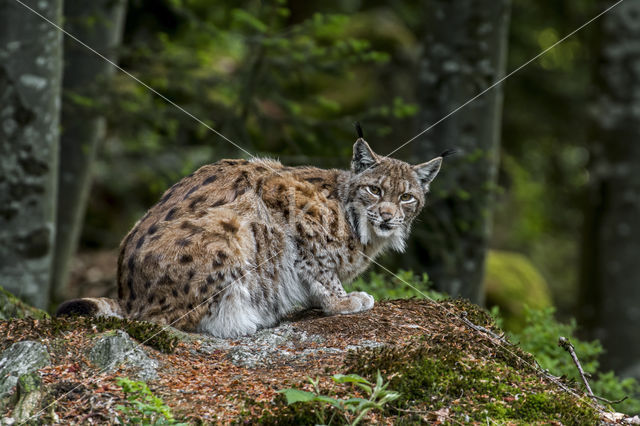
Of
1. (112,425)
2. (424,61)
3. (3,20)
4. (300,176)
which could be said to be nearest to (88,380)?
(112,425)

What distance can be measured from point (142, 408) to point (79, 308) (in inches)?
57.1

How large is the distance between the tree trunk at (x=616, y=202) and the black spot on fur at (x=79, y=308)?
6.49 meters

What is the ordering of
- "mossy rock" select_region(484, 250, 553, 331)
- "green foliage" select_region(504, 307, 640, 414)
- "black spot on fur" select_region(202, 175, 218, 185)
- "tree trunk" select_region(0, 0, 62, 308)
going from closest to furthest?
"black spot on fur" select_region(202, 175, 218, 185) < "green foliage" select_region(504, 307, 640, 414) < "tree trunk" select_region(0, 0, 62, 308) < "mossy rock" select_region(484, 250, 553, 331)

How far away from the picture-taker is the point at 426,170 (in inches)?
203

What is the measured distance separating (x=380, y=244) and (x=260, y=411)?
2.16 metres

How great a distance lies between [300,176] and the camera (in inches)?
206

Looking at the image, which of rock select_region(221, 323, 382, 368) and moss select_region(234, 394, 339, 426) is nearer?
moss select_region(234, 394, 339, 426)

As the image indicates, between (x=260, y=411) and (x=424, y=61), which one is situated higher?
(x=424, y=61)

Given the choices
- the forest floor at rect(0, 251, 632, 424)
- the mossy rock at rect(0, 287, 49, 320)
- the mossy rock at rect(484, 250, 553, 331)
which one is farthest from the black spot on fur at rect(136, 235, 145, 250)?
the mossy rock at rect(484, 250, 553, 331)

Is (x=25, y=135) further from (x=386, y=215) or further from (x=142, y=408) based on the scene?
(x=142, y=408)

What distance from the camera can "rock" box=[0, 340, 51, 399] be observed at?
3.36 meters

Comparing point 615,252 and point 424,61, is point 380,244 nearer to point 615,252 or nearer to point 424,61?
point 424,61

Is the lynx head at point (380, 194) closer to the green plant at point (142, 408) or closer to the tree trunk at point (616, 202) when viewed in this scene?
the green plant at point (142, 408)

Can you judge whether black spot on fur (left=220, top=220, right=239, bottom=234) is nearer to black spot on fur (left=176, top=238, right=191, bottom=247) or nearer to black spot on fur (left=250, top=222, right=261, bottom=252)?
black spot on fur (left=250, top=222, right=261, bottom=252)
